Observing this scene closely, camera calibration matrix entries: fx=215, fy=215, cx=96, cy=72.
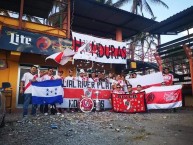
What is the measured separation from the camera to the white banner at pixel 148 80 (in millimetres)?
11461

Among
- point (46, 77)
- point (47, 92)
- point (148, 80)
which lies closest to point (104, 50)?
point (148, 80)

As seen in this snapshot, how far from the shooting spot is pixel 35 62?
1341cm

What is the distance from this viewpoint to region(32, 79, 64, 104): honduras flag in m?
9.20

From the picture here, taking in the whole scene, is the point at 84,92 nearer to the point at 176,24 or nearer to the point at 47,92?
the point at 47,92

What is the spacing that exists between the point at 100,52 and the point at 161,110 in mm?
5530

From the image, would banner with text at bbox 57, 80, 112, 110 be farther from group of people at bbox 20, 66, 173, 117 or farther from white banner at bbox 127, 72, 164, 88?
white banner at bbox 127, 72, 164, 88

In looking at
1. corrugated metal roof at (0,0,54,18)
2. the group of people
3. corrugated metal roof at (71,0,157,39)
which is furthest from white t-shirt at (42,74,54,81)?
corrugated metal roof at (0,0,54,18)

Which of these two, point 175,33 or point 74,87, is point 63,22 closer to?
point 74,87

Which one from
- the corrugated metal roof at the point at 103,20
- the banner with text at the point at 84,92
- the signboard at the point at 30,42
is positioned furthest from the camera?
the corrugated metal roof at the point at 103,20

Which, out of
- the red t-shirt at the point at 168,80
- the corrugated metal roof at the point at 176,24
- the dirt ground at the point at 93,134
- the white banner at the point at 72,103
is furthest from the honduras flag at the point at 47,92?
the corrugated metal roof at the point at 176,24

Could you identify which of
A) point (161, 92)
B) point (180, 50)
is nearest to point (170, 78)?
point (161, 92)

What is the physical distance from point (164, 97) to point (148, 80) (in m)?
1.99

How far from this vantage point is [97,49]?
1415 cm

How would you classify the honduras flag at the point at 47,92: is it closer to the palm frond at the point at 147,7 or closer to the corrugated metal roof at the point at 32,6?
the corrugated metal roof at the point at 32,6
